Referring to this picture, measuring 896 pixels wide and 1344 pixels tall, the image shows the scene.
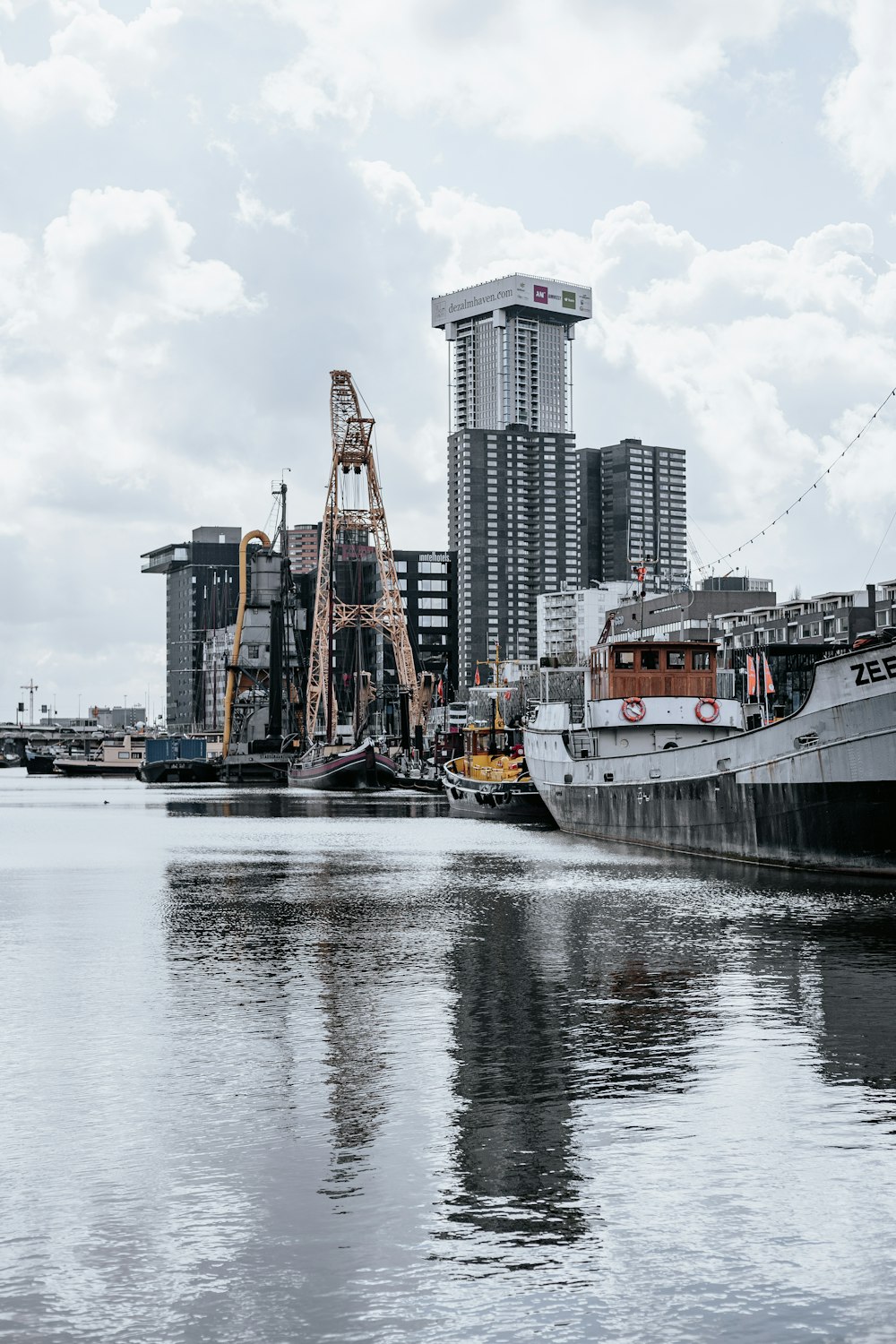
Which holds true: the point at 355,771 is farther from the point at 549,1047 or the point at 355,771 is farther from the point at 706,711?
the point at 549,1047

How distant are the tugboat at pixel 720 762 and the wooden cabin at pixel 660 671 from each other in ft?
0.16

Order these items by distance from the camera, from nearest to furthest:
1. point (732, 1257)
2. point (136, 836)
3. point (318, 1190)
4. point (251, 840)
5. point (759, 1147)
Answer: point (732, 1257)
point (318, 1190)
point (759, 1147)
point (251, 840)
point (136, 836)

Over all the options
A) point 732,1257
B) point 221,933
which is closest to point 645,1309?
point 732,1257

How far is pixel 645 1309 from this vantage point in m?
9.44

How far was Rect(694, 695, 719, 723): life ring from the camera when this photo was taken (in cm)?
5519

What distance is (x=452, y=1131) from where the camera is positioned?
1356cm

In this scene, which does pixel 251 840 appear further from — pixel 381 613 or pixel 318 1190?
pixel 381 613

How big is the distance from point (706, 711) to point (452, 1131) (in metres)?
43.0

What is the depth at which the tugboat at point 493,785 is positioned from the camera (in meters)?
78.7

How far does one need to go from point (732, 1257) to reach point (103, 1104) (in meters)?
7.38

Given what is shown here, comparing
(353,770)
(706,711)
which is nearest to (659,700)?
(706,711)

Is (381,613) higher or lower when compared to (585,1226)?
higher

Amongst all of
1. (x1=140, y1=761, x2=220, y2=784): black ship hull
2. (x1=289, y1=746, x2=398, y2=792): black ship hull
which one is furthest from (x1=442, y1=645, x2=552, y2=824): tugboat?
(x1=140, y1=761, x2=220, y2=784): black ship hull

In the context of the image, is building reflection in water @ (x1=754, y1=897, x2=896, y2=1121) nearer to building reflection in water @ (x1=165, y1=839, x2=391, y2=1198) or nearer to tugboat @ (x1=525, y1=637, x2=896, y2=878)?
tugboat @ (x1=525, y1=637, x2=896, y2=878)
